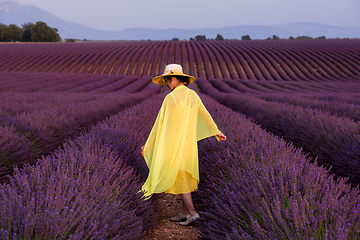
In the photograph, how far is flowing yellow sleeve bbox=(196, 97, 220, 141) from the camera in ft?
7.57

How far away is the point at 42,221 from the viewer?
3.67ft

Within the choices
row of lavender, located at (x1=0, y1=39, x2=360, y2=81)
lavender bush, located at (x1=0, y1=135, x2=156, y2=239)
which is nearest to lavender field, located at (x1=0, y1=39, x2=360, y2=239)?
lavender bush, located at (x1=0, y1=135, x2=156, y2=239)

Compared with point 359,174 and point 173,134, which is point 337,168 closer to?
point 359,174

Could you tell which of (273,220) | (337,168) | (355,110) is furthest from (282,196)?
(355,110)

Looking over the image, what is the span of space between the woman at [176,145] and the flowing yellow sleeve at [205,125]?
118mm

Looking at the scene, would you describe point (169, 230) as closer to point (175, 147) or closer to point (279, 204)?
point (175, 147)

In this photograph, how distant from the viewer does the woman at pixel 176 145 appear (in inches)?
82.9

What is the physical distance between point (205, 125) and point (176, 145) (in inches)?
17.4

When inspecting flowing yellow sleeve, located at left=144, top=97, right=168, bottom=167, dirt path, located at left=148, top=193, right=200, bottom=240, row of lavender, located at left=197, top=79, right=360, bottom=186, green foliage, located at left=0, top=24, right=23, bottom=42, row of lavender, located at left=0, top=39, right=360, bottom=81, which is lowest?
dirt path, located at left=148, top=193, right=200, bottom=240

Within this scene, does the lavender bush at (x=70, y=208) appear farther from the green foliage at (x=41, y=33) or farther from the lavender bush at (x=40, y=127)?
the green foliage at (x=41, y=33)

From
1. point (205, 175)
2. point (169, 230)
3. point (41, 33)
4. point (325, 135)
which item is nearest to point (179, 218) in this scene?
point (169, 230)

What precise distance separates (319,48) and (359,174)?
115 ft

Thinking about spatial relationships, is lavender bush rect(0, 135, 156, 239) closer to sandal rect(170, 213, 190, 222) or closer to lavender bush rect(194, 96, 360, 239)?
sandal rect(170, 213, 190, 222)

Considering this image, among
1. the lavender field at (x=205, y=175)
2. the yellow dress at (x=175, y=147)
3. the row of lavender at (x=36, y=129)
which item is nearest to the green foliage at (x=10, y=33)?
the lavender field at (x=205, y=175)
